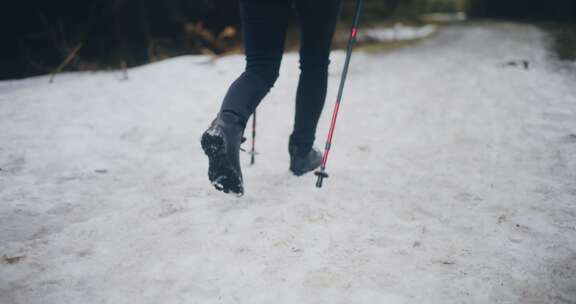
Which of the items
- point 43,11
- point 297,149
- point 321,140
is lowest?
point 321,140

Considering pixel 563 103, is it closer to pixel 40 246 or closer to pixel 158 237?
pixel 158 237

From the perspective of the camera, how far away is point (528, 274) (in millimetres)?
1496

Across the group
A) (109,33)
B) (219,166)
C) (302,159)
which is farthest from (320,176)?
(109,33)

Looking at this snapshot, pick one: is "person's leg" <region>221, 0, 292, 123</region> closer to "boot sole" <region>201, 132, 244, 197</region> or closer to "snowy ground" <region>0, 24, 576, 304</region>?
"boot sole" <region>201, 132, 244, 197</region>

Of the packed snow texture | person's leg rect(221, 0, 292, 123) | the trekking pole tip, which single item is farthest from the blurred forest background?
the trekking pole tip

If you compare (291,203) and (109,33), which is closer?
(291,203)

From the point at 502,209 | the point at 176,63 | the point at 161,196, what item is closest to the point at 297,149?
the point at 161,196

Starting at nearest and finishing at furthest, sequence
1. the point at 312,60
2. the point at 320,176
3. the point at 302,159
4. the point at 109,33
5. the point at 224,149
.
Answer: the point at 224,149
the point at 312,60
the point at 320,176
the point at 302,159
the point at 109,33

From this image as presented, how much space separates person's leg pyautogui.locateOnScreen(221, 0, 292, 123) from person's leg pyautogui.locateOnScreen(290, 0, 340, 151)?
13 centimetres

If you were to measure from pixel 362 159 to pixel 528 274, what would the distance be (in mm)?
1338

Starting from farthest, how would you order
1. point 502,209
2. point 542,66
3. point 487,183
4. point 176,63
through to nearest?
point 176,63 → point 542,66 → point 487,183 → point 502,209

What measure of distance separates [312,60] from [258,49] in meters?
0.36

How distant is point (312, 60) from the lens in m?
2.02

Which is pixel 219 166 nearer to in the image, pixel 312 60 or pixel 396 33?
pixel 312 60
